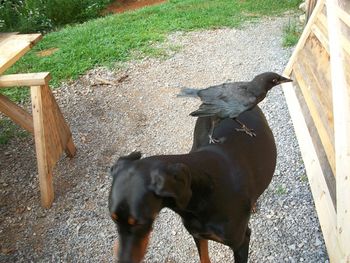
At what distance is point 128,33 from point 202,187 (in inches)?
252

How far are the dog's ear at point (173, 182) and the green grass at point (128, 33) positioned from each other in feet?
15.6

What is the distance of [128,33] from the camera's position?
7.94m

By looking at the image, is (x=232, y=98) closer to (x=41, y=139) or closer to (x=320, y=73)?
(x=320, y=73)

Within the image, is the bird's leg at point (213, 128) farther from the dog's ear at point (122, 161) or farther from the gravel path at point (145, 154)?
the gravel path at point (145, 154)

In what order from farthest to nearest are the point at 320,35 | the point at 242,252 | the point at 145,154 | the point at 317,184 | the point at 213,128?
the point at 320,35, the point at 145,154, the point at 317,184, the point at 213,128, the point at 242,252

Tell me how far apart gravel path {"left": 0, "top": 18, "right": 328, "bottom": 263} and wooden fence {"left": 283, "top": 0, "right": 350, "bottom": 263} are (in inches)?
8.2

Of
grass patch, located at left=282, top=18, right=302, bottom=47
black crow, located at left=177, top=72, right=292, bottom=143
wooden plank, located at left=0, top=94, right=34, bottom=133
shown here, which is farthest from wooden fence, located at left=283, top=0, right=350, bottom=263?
wooden plank, located at left=0, top=94, right=34, bottom=133

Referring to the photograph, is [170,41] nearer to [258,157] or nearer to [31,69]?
[31,69]

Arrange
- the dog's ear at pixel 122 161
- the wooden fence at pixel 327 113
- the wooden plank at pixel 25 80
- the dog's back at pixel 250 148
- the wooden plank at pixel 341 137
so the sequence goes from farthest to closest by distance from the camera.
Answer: the wooden plank at pixel 25 80 → the wooden fence at pixel 327 113 → the wooden plank at pixel 341 137 → the dog's back at pixel 250 148 → the dog's ear at pixel 122 161

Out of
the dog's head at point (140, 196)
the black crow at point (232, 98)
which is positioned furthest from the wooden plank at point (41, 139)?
the dog's head at point (140, 196)

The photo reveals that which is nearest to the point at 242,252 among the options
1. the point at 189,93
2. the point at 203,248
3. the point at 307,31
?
the point at 203,248

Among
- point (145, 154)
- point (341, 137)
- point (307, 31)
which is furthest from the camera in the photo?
point (307, 31)

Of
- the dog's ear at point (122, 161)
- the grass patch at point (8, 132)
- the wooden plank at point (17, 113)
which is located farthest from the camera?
the grass patch at point (8, 132)

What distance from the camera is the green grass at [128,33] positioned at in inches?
267
